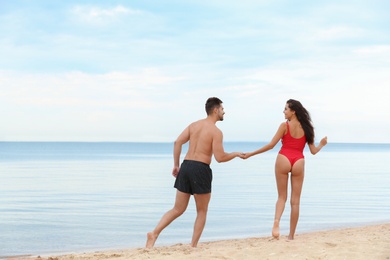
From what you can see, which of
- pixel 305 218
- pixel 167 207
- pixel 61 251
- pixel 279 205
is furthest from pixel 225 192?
pixel 279 205

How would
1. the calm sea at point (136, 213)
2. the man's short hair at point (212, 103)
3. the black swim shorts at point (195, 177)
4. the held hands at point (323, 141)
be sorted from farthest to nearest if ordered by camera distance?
the calm sea at point (136, 213) < the held hands at point (323, 141) < the man's short hair at point (212, 103) < the black swim shorts at point (195, 177)

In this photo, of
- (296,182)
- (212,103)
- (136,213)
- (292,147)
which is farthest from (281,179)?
(136,213)

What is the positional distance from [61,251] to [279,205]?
182 inches

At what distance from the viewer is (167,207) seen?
18.3m

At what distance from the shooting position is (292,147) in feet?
27.6

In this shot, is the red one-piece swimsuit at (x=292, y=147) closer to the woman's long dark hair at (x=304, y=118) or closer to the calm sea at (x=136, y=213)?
the woman's long dark hair at (x=304, y=118)

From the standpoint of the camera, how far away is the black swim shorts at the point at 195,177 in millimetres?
7902

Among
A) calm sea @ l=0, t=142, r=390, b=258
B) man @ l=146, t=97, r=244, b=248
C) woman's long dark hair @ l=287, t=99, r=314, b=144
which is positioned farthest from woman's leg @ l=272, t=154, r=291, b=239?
calm sea @ l=0, t=142, r=390, b=258

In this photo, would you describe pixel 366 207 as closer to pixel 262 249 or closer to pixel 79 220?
pixel 79 220

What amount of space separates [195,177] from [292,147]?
141 cm

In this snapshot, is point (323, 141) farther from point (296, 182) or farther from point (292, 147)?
point (296, 182)

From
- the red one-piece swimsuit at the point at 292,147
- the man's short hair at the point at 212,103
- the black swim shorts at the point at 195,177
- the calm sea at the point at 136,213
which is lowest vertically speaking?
the calm sea at the point at 136,213

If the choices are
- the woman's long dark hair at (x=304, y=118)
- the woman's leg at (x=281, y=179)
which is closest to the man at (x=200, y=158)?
the woman's leg at (x=281, y=179)

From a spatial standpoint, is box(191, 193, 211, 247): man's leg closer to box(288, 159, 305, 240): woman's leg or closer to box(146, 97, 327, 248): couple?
box(146, 97, 327, 248): couple
